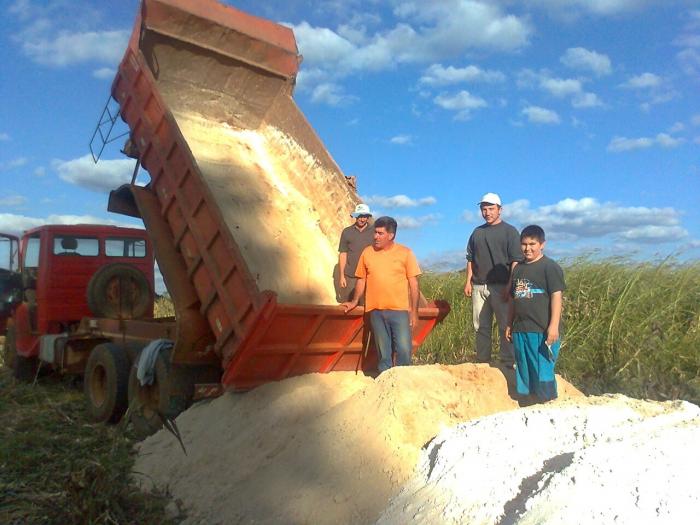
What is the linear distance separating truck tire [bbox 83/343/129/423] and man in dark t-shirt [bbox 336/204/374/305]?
2483mm

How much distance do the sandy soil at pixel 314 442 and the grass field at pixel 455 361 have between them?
35cm

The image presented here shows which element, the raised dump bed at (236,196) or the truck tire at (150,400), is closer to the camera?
the raised dump bed at (236,196)

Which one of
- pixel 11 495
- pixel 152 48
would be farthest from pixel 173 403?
pixel 152 48

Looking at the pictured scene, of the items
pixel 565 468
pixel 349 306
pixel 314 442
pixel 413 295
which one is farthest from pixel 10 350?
pixel 565 468

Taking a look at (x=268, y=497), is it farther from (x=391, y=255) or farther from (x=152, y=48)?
(x=152, y=48)

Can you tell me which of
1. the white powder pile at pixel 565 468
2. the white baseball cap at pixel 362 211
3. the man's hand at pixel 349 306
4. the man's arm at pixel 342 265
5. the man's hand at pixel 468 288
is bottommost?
the white powder pile at pixel 565 468

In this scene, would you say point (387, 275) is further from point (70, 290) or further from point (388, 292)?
point (70, 290)

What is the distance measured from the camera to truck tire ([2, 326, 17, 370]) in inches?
362

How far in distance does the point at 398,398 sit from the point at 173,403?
8.35 feet

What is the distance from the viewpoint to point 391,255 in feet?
18.2

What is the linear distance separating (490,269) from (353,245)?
1.34 m

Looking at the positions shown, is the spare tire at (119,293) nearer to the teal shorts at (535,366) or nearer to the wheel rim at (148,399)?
the wheel rim at (148,399)

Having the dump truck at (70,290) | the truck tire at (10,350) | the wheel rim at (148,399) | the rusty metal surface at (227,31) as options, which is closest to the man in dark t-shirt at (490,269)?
the wheel rim at (148,399)

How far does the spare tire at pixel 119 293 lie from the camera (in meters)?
7.85
